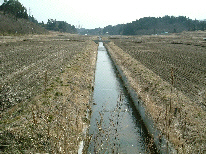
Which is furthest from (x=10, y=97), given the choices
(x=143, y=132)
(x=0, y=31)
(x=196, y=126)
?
(x=0, y=31)

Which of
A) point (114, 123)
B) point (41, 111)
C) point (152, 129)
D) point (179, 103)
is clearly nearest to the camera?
point (41, 111)

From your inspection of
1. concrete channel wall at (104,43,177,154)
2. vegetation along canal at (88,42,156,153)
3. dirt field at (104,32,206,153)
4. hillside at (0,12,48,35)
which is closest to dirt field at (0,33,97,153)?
vegetation along canal at (88,42,156,153)

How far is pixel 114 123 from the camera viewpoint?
413 inches

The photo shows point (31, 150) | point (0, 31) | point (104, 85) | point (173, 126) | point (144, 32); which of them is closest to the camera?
point (31, 150)

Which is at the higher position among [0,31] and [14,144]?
[0,31]

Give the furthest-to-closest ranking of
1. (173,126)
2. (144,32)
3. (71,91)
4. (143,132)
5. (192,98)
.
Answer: (144,32), (71,91), (192,98), (143,132), (173,126)

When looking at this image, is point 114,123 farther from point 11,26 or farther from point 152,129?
point 11,26

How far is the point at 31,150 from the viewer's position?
21.2 ft

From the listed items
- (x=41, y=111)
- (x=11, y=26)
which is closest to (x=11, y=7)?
(x=11, y=26)

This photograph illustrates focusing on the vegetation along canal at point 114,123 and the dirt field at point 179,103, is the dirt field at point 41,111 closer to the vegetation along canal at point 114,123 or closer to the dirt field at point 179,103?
the vegetation along canal at point 114,123

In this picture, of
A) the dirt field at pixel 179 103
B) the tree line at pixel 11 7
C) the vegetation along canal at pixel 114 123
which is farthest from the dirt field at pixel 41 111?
the tree line at pixel 11 7

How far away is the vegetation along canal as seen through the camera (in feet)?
25.0

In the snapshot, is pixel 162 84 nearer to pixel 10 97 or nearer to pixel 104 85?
pixel 104 85

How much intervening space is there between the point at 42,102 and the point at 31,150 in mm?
4442
